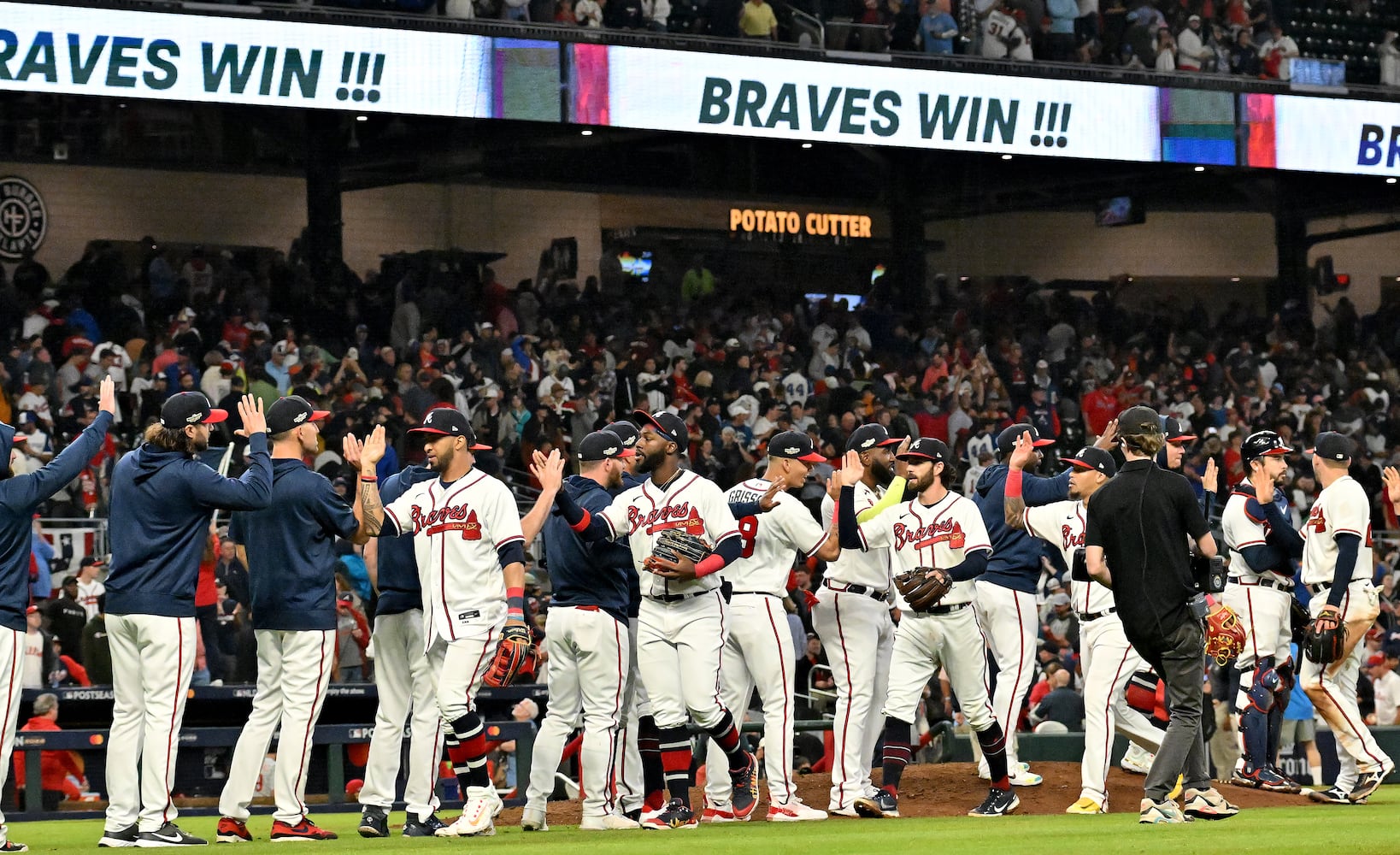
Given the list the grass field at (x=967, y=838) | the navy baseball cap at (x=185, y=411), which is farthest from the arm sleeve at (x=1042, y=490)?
the navy baseball cap at (x=185, y=411)

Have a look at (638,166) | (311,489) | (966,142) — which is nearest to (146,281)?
(638,166)

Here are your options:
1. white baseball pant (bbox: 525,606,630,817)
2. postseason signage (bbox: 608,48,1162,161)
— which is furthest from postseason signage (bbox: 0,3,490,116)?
white baseball pant (bbox: 525,606,630,817)

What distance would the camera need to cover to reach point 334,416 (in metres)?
18.8

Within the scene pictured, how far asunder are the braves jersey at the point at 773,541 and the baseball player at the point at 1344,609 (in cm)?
296

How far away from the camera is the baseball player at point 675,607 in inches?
357

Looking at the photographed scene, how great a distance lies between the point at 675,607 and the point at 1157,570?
239 centimetres

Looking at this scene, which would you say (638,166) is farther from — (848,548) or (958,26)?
(848,548)

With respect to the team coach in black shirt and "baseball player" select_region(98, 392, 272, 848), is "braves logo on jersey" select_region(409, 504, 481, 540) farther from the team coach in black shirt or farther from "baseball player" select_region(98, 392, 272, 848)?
the team coach in black shirt

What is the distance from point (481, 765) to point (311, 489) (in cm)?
160

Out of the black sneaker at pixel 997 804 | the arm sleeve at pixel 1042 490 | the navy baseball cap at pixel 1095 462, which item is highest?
the navy baseball cap at pixel 1095 462

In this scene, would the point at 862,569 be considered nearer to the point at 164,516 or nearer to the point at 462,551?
the point at 462,551

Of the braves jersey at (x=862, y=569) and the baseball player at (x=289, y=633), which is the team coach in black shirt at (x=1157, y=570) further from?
the baseball player at (x=289, y=633)

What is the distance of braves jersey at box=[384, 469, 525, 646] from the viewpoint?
29.1 ft

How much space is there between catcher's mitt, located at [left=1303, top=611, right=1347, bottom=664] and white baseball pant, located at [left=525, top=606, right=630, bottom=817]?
386 cm
